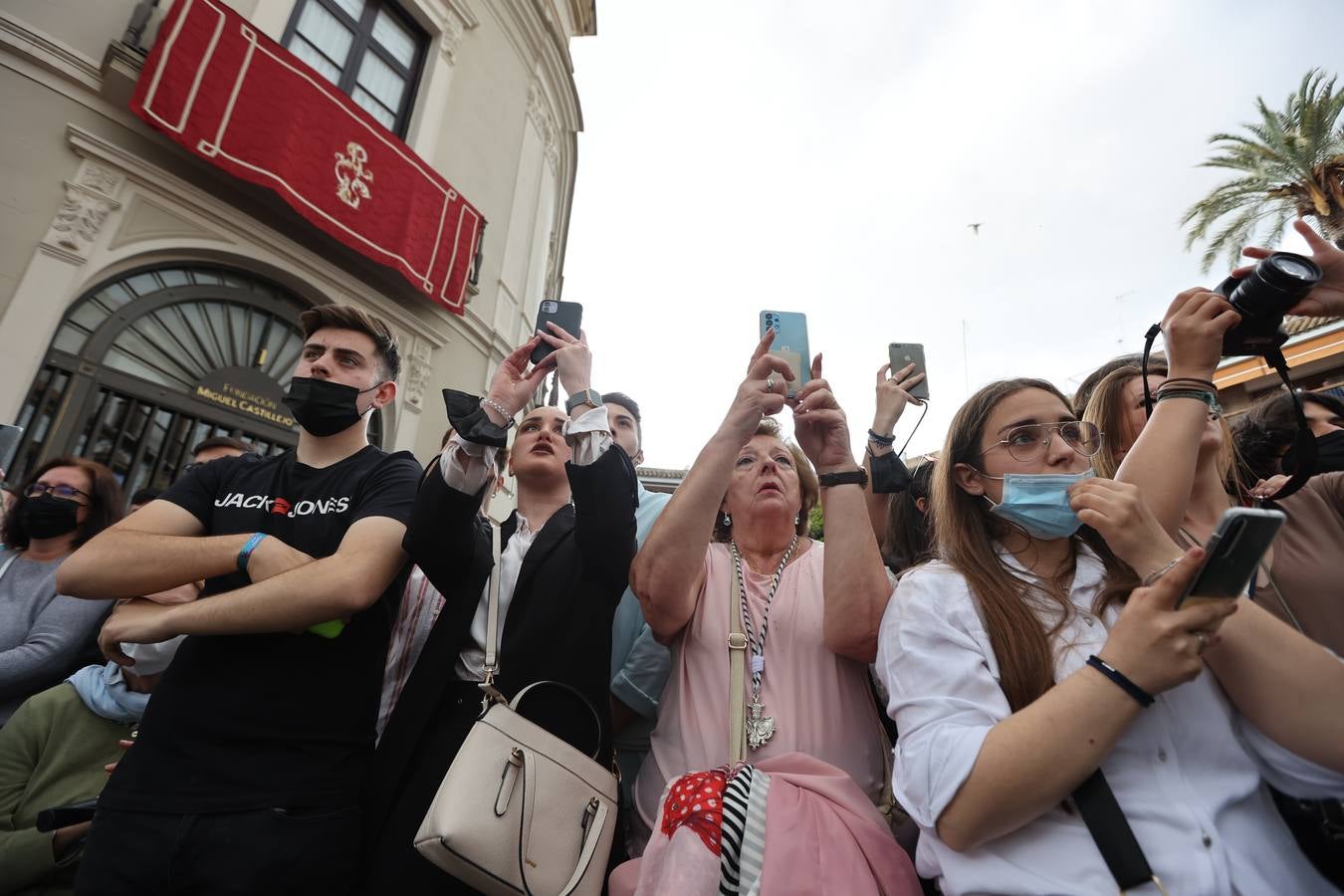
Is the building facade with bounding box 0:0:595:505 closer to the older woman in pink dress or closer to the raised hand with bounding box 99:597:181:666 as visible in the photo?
the raised hand with bounding box 99:597:181:666

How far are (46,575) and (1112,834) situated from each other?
3960 millimetres

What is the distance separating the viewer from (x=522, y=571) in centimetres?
185

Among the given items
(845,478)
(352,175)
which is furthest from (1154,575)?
(352,175)

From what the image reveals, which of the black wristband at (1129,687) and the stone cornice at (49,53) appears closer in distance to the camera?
the black wristband at (1129,687)

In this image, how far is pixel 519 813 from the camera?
1.36 m

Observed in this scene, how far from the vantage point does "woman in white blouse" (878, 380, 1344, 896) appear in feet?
3.28

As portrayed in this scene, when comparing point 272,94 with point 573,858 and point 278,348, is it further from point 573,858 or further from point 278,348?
point 573,858

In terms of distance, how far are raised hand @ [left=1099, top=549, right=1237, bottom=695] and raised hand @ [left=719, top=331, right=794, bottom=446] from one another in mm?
972

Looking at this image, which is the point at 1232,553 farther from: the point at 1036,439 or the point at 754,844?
the point at 754,844

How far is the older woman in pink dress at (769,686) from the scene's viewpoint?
1.18m

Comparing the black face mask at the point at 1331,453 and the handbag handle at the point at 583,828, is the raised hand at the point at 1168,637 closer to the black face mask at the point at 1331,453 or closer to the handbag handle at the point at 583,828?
the handbag handle at the point at 583,828

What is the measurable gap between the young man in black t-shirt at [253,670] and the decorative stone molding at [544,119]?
10.9 m

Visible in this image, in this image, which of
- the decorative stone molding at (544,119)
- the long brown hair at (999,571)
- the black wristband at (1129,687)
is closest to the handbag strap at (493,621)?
the long brown hair at (999,571)

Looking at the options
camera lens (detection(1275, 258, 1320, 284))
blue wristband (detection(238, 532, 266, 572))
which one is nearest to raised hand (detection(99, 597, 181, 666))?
blue wristband (detection(238, 532, 266, 572))
